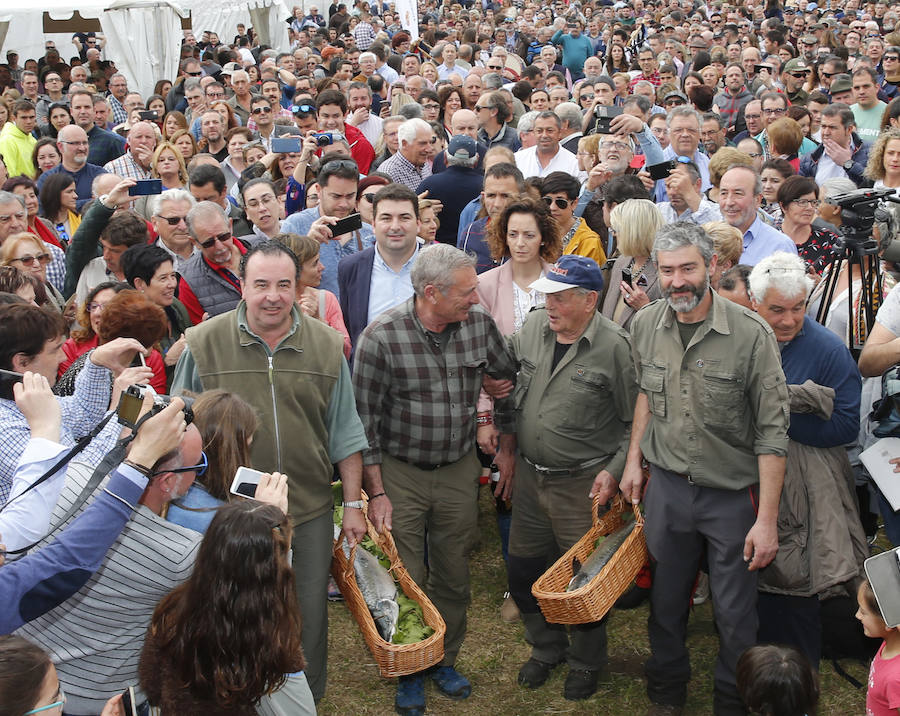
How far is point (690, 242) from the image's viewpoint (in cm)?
370

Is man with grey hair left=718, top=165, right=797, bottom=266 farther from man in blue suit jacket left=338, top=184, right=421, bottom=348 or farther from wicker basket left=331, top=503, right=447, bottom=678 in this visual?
wicker basket left=331, top=503, right=447, bottom=678

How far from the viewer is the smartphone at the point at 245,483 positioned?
2797mm

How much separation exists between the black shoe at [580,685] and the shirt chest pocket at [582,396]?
3.72 feet

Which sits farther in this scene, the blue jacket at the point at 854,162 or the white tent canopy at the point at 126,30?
the white tent canopy at the point at 126,30

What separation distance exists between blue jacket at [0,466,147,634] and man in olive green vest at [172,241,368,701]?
115cm

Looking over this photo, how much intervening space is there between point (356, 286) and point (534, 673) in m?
2.15

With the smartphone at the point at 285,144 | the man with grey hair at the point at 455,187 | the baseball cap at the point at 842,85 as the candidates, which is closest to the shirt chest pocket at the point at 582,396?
the man with grey hair at the point at 455,187

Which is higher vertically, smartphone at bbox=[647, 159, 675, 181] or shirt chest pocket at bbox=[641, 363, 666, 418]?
smartphone at bbox=[647, 159, 675, 181]

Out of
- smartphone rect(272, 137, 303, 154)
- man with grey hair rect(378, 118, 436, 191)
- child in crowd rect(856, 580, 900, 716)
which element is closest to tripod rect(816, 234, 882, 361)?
child in crowd rect(856, 580, 900, 716)

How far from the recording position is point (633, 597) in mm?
4547

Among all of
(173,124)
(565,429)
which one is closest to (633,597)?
(565,429)

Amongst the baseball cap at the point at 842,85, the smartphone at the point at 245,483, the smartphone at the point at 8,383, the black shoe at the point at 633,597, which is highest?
the baseball cap at the point at 842,85

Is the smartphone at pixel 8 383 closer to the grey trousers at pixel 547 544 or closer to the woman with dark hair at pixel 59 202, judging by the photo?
the grey trousers at pixel 547 544

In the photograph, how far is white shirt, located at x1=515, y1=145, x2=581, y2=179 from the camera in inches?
301
